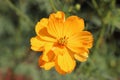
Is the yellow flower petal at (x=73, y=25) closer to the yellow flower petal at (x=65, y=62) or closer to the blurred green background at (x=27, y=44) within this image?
the yellow flower petal at (x=65, y=62)

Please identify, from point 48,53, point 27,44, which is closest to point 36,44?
point 48,53

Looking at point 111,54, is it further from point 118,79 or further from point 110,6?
point 110,6

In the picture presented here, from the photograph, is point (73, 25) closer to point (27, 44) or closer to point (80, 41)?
point (80, 41)

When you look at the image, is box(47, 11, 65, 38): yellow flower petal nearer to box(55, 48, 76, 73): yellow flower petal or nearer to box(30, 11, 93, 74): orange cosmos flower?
box(30, 11, 93, 74): orange cosmos flower

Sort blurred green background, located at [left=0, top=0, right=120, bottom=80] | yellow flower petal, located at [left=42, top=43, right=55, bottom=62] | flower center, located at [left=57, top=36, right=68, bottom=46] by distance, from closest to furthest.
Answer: yellow flower petal, located at [left=42, top=43, right=55, bottom=62] < flower center, located at [left=57, top=36, right=68, bottom=46] < blurred green background, located at [left=0, top=0, right=120, bottom=80]

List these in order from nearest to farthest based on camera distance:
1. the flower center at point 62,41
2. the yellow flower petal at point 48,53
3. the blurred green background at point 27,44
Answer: the yellow flower petal at point 48,53 < the flower center at point 62,41 < the blurred green background at point 27,44

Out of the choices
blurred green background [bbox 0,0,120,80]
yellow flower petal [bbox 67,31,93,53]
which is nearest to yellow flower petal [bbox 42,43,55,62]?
yellow flower petal [bbox 67,31,93,53]

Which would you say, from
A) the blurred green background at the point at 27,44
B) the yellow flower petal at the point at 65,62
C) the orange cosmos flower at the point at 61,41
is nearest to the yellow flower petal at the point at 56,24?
the orange cosmos flower at the point at 61,41
